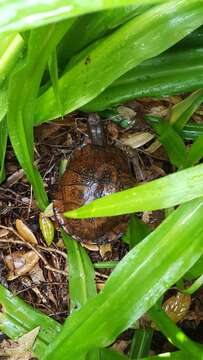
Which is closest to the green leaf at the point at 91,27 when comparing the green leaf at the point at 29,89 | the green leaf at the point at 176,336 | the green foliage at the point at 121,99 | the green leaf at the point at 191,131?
the green foliage at the point at 121,99

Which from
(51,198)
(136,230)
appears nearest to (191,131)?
(136,230)

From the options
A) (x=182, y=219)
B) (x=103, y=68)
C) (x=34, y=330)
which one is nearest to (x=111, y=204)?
(x=182, y=219)

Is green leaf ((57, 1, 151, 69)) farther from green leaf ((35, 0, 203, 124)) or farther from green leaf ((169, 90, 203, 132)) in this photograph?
green leaf ((169, 90, 203, 132))

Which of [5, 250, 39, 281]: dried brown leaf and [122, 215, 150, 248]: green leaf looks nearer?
[122, 215, 150, 248]: green leaf

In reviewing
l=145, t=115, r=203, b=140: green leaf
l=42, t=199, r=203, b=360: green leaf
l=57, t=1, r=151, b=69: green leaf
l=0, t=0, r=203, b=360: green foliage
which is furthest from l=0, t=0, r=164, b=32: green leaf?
l=145, t=115, r=203, b=140: green leaf

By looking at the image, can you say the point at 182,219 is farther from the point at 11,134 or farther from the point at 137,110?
the point at 137,110

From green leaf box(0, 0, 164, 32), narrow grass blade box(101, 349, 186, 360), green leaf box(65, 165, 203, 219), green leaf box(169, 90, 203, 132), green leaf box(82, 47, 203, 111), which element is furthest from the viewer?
green leaf box(169, 90, 203, 132)

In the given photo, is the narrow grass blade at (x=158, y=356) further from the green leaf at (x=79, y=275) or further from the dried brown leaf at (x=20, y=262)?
the dried brown leaf at (x=20, y=262)
